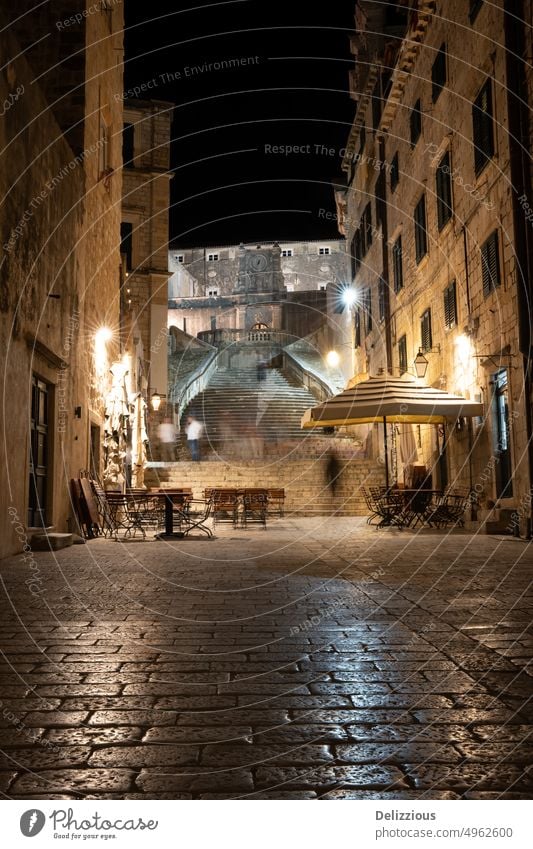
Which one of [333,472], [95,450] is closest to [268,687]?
[95,450]

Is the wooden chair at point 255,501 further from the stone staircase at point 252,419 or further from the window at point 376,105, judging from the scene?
the window at point 376,105

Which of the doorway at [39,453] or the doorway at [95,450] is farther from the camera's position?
the doorway at [95,450]

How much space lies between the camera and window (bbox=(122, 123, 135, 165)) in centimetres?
3244

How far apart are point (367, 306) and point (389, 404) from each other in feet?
55.9

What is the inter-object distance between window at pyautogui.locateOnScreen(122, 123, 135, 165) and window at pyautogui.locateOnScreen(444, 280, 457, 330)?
20.5 m

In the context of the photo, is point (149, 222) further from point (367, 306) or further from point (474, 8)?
point (474, 8)

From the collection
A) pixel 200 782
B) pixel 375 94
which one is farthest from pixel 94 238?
pixel 375 94

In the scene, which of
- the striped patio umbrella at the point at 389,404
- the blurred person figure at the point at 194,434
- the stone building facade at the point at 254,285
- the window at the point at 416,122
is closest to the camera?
the striped patio umbrella at the point at 389,404

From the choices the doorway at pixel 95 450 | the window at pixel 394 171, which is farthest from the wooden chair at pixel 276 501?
the window at pixel 394 171

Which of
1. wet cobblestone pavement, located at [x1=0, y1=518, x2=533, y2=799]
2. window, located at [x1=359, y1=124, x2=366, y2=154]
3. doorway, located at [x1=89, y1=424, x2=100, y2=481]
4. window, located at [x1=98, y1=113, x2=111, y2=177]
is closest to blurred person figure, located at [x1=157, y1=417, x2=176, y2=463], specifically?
doorway, located at [x1=89, y1=424, x2=100, y2=481]

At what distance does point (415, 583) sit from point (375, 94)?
24.2m

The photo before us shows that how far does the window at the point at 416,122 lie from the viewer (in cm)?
1941

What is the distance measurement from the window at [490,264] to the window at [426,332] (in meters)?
4.69
